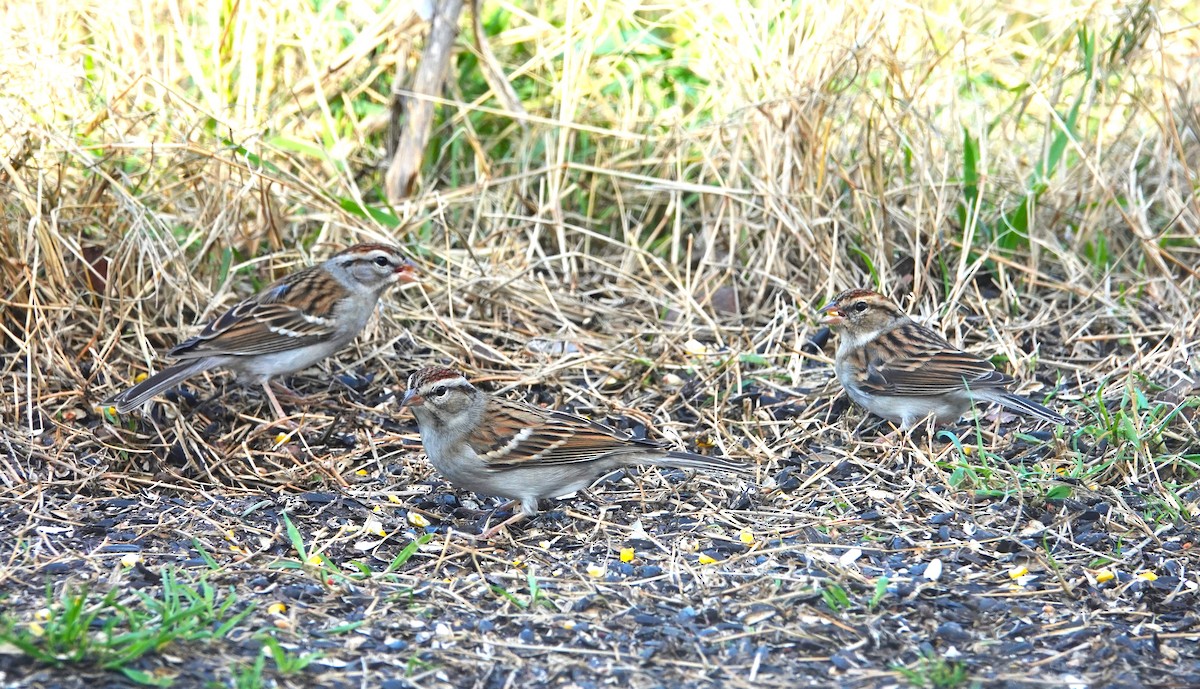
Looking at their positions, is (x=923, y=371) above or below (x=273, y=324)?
above

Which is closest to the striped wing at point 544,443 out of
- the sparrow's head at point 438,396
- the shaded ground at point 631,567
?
the sparrow's head at point 438,396

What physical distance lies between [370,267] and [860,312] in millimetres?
2234

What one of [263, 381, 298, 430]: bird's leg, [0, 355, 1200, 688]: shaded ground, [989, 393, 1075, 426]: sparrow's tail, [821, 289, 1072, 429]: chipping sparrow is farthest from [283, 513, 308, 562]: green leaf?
[989, 393, 1075, 426]: sparrow's tail

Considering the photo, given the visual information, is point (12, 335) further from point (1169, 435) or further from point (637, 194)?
point (1169, 435)

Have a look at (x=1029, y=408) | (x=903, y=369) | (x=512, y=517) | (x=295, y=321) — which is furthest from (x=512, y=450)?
(x=1029, y=408)

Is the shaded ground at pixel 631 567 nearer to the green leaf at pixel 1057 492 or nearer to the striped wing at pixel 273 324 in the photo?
the green leaf at pixel 1057 492

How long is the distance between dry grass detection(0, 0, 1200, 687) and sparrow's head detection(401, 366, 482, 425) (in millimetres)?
413

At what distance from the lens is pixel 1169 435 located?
5.22m

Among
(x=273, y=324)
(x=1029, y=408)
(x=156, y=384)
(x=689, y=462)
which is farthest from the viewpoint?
(x=273, y=324)

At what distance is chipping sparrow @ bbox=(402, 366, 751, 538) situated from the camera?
4.91 metres

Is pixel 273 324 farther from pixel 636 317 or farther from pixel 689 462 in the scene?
Answer: pixel 689 462

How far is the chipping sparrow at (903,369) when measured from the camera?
18.2 feet

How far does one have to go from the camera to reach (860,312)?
5867 mm

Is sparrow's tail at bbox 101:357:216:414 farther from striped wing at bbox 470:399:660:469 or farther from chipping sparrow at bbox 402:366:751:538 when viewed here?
striped wing at bbox 470:399:660:469
